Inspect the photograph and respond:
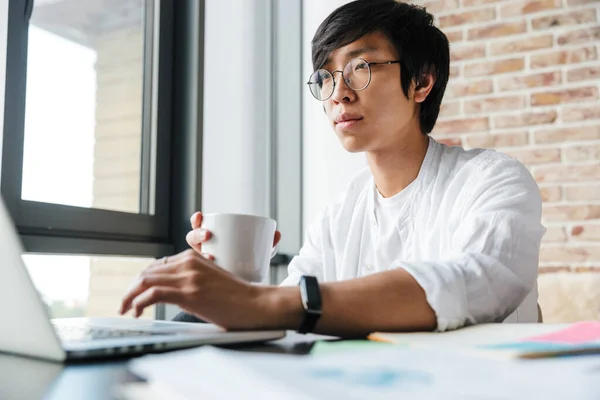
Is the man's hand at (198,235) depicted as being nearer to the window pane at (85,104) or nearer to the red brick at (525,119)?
the window pane at (85,104)

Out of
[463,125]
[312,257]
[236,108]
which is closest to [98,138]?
[236,108]

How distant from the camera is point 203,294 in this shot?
65cm

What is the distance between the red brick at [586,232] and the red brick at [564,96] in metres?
0.50

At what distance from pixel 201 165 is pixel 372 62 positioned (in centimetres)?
96

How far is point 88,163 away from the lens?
198cm

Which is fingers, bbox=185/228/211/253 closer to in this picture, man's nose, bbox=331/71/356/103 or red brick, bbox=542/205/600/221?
man's nose, bbox=331/71/356/103

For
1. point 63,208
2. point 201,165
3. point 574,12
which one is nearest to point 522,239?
point 63,208

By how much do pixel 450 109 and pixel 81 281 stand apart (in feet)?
5.42

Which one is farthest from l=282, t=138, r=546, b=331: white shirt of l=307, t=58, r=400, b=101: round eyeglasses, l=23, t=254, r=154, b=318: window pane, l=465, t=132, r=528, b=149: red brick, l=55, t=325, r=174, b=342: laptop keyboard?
l=465, t=132, r=528, b=149: red brick

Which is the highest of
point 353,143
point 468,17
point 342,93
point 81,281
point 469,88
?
point 468,17

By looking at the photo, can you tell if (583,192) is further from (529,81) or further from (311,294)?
(311,294)

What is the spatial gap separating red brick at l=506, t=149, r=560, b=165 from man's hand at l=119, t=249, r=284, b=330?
202 cm

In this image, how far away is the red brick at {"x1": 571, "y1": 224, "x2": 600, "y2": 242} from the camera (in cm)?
232

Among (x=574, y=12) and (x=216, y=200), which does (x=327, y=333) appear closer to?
(x=216, y=200)
